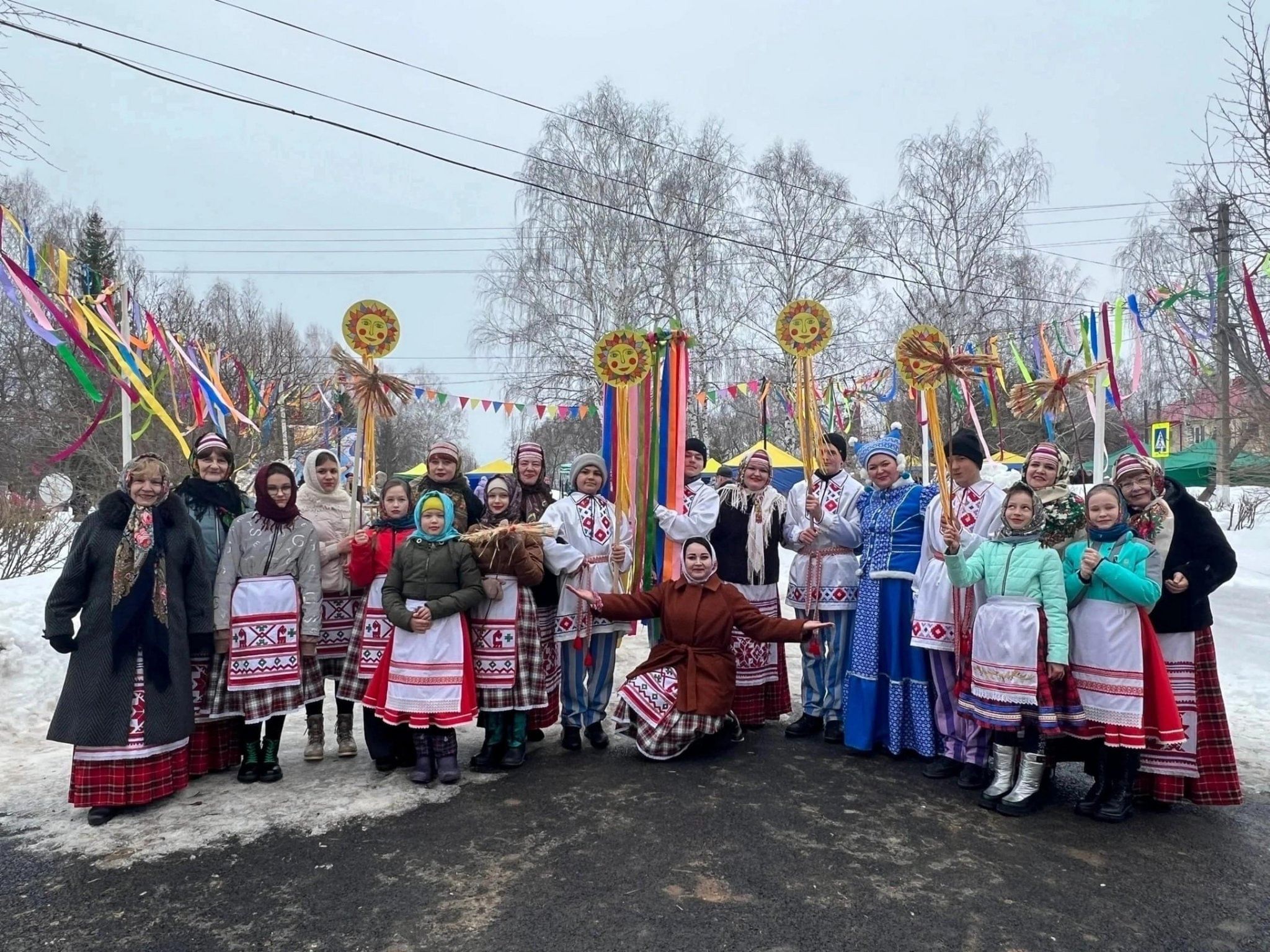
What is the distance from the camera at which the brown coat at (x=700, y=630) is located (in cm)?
448

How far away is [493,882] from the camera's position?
9.94 feet

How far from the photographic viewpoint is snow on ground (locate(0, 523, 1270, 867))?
347cm

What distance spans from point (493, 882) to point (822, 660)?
248cm

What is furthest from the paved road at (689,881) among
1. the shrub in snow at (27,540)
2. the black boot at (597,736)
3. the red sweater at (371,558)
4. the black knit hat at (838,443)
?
the shrub in snow at (27,540)

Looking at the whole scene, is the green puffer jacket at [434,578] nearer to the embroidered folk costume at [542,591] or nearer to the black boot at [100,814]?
the embroidered folk costume at [542,591]

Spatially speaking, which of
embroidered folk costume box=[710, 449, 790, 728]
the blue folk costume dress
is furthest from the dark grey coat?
the blue folk costume dress

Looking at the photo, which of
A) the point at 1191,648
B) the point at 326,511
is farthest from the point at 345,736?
the point at 1191,648

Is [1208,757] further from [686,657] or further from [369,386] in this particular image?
[369,386]

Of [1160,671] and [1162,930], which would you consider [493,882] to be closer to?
[1162,930]

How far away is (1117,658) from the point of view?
3559mm

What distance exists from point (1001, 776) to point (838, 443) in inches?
82.8

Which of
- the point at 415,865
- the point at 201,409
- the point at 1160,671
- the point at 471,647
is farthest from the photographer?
the point at 201,409

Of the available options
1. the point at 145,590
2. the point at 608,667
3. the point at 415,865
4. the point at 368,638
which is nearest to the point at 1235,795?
the point at 608,667

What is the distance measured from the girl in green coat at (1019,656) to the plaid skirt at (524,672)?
214cm
